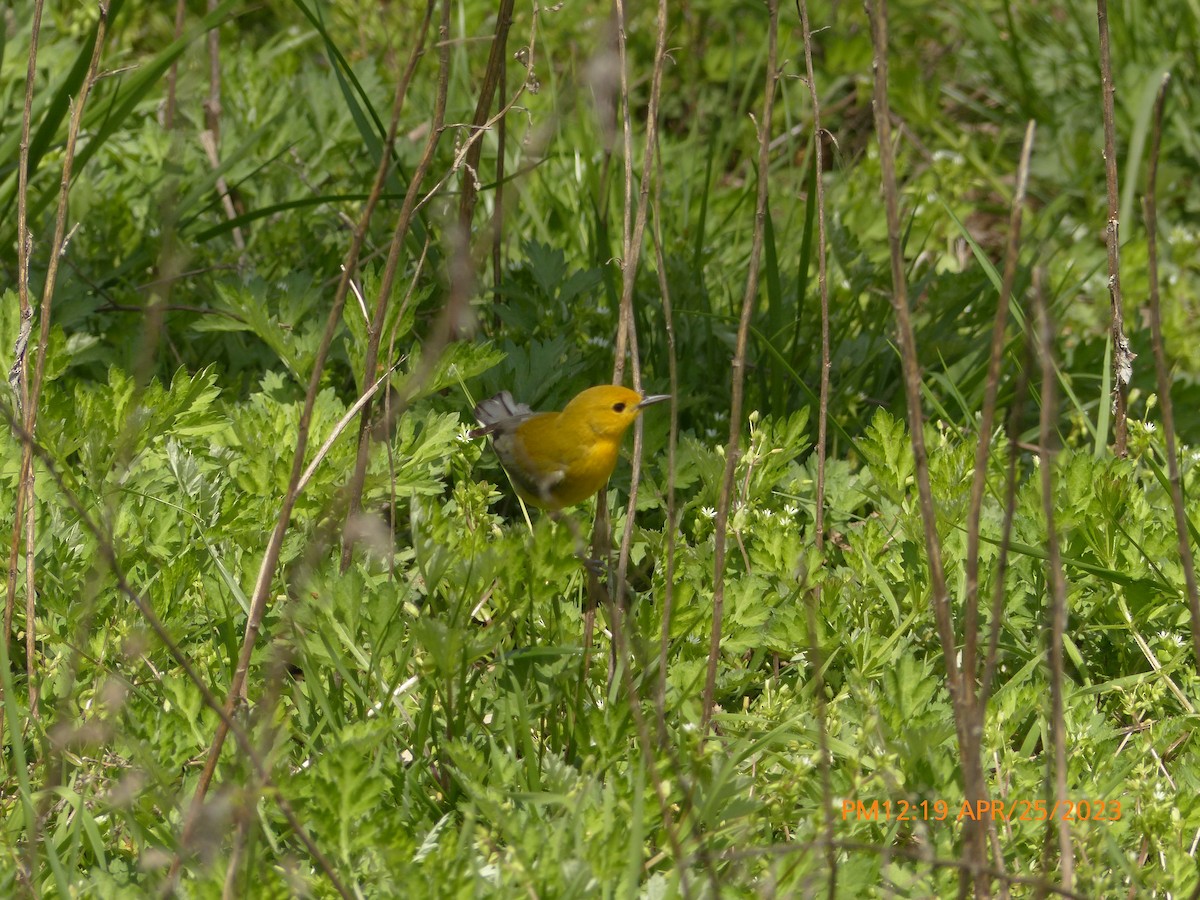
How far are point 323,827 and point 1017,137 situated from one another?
5.25 meters

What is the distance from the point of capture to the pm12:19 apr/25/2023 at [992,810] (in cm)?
240

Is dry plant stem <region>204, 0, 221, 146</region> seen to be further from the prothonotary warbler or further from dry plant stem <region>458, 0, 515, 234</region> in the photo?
the prothonotary warbler

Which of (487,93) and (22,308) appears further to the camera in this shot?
(487,93)

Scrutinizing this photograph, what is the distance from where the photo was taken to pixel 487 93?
3.11 metres

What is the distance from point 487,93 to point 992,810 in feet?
6.42

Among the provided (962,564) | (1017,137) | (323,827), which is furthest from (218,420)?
(1017,137)

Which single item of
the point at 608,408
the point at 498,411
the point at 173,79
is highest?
the point at 173,79

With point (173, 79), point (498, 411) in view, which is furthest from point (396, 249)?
point (173, 79)

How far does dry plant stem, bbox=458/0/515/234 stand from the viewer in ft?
9.61

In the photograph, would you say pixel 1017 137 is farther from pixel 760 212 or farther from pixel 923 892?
pixel 923 892

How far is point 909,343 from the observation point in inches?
76.8

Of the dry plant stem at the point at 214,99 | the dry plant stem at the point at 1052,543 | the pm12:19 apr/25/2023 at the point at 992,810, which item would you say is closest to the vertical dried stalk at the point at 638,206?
the pm12:19 apr/25/2023 at the point at 992,810

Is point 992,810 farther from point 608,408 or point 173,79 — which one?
point 173,79

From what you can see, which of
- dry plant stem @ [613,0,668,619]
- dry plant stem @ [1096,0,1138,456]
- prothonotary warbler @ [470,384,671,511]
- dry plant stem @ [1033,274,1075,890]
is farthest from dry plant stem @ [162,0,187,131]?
dry plant stem @ [1033,274,1075,890]
